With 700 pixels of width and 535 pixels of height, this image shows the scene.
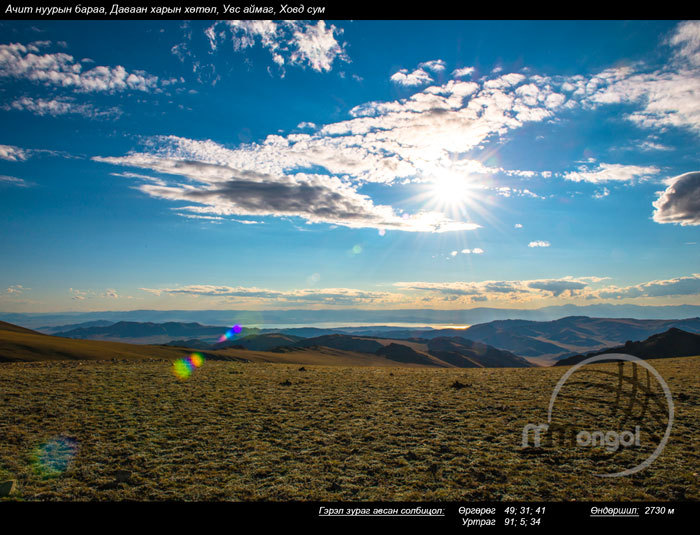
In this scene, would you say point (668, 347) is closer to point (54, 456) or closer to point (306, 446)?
point (306, 446)

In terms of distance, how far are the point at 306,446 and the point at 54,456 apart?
31.9 ft

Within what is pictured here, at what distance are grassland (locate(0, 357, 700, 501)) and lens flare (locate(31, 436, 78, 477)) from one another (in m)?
0.11

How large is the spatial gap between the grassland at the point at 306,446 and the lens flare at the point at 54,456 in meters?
0.11

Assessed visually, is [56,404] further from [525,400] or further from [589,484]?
[525,400]

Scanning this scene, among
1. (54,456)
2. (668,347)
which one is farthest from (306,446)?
(668,347)

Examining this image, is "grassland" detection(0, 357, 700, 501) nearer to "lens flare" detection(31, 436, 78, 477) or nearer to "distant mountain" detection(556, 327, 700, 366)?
"lens flare" detection(31, 436, 78, 477)

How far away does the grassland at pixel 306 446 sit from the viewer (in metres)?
10.2

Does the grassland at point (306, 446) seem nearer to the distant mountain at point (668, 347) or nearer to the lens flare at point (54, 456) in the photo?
the lens flare at point (54, 456)

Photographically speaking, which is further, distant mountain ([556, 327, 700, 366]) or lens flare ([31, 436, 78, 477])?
distant mountain ([556, 327, 700, 366])

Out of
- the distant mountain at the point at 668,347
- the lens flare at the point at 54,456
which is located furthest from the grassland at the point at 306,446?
the distant mountain at the point at 668,347

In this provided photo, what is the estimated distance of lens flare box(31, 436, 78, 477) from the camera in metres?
11.4

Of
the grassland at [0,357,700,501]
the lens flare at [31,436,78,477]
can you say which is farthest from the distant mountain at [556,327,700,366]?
the lens flare at [31,436,78,477]
